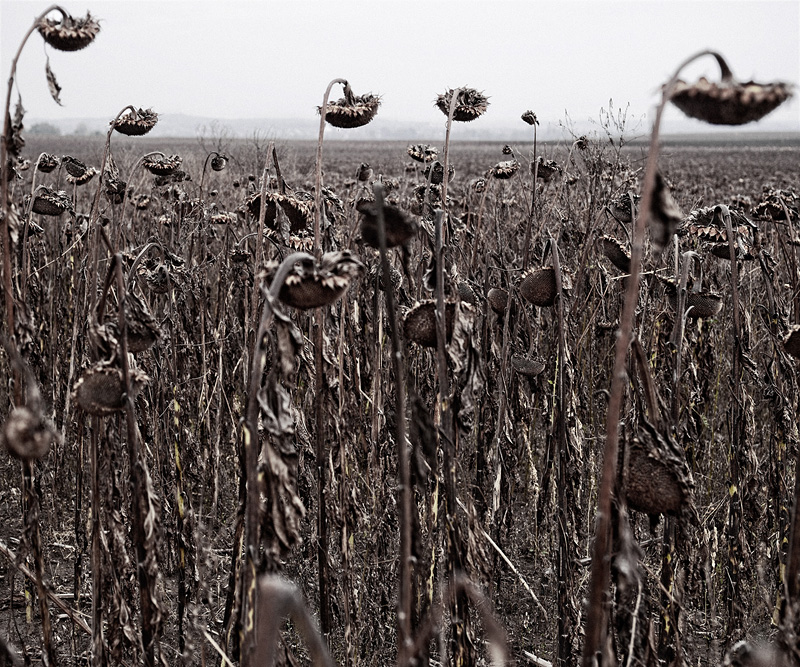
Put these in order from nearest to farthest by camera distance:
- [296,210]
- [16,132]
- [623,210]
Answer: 1. [16,132]
2. [296,210]
3. [623,210]

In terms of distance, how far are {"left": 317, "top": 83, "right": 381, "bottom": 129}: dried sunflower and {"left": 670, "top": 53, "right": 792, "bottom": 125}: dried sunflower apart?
1135 millimetres

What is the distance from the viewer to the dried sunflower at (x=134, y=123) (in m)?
2.30

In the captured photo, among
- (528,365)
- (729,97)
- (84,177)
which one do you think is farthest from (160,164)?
(729,97)

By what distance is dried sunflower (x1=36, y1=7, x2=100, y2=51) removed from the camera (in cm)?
156

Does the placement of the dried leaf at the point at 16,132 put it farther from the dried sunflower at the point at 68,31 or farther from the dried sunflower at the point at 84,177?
the dried sunflower at the point at 84,177

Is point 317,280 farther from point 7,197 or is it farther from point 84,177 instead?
point 84,177

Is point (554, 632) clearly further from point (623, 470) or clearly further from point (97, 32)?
point (97, 32)

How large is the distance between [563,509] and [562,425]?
237 millimetres

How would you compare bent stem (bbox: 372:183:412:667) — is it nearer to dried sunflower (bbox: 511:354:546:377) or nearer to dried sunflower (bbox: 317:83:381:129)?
dried sunflower (bbox: 317:83:381:129)

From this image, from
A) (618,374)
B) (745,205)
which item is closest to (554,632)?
(618,374)

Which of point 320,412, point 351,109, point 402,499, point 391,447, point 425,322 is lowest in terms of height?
point 391,447

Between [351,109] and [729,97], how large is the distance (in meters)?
1.20

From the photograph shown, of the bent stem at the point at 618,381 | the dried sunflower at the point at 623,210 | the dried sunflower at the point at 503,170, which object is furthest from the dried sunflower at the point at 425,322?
the dried sunflower at the point at 503,170

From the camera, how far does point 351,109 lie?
6.41ft
